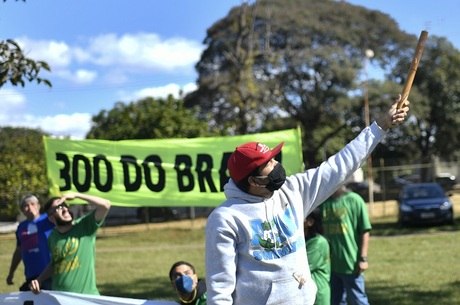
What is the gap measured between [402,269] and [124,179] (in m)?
5.89

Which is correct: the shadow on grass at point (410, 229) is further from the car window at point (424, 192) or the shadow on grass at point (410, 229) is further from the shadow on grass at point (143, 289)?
the shadow on grass at point (143, 289)

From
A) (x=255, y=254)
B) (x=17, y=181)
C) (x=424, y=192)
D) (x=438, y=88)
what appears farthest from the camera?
(x=438, y=88)

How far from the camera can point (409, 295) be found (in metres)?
9.80

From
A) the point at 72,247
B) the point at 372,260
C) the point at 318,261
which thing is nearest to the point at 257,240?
the point at 318,261

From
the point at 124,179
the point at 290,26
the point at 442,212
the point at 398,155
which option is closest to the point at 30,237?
the point at 124,179

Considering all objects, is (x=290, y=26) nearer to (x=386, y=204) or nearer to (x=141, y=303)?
(x=386, y=204)

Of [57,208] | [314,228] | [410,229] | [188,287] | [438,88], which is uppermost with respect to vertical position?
[438,88]

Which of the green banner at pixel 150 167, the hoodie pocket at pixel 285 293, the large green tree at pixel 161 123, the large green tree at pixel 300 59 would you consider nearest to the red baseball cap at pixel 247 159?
the hoodie pocket at pixel 285 293

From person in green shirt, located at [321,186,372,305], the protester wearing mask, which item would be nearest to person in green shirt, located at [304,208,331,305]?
person in green shirt, located at [321,186,372,305]

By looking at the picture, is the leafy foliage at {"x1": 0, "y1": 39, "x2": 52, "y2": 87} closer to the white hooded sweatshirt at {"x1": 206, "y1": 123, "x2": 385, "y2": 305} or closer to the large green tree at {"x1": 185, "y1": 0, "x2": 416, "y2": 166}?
the white hooded sweatshirt at {"x1": 206, "y1": 123, "x2": 385, "y2": 305}

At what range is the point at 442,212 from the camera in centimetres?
2083

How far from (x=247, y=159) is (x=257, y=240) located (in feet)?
1.19

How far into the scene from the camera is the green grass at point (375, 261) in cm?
1033

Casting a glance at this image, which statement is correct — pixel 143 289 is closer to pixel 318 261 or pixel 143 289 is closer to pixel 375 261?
pixel 375 261
